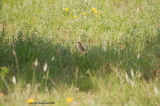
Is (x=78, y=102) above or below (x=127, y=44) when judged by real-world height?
below

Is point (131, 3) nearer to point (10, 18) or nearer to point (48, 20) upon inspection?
point (48, 20)

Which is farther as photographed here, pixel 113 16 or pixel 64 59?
pixel 113 16

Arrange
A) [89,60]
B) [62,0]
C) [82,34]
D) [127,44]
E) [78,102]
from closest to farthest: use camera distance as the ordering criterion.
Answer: [78,102] → [89,60] → [127,44] → [82,34] → [62,0]

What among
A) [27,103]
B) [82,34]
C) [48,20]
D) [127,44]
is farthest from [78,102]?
[48,20]

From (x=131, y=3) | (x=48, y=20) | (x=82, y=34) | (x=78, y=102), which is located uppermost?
(x=131, y=3)

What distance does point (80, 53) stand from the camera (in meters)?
4.68

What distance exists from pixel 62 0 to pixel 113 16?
186 centimetres

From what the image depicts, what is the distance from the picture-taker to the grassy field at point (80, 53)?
331 cm

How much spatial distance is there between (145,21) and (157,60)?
2.14 m

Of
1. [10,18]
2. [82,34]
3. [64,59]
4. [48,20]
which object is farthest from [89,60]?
[10,18]

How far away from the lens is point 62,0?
7.78m

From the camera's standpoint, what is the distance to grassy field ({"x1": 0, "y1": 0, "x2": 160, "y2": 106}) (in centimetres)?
331

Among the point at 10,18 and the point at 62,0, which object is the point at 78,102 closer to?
the point at 10,18

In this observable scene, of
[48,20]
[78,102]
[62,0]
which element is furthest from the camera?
[62,0]
